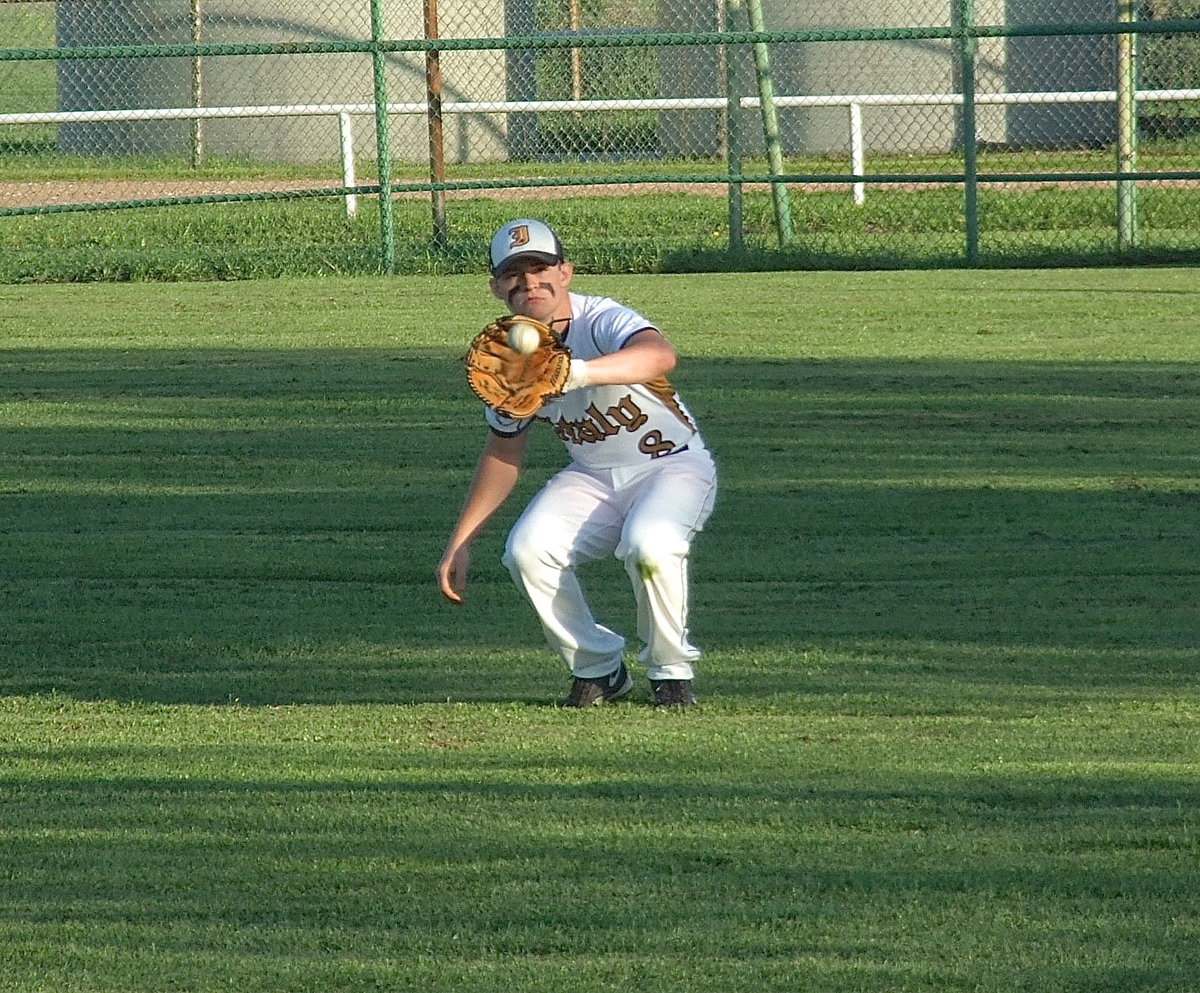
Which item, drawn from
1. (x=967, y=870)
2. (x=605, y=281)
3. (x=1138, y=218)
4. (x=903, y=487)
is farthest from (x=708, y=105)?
(x=967, y=870)

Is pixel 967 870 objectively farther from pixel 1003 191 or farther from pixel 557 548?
pixel 1003 191

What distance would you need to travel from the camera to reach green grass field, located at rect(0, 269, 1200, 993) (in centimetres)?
365

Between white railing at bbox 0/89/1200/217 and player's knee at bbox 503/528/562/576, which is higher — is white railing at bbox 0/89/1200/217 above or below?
above

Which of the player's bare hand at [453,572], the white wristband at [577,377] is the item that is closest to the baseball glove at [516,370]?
the white wristband at [577,377]

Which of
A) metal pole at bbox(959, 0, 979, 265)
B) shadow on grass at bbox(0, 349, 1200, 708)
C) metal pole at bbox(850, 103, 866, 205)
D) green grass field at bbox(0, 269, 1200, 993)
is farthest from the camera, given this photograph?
metal pole at bbox(850, 103, 866, 205)

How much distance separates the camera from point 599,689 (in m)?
5.45

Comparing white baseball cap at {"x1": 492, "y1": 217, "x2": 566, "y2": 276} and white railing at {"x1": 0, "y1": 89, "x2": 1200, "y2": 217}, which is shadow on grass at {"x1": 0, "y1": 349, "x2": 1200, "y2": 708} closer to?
white baseball cap at {"x1": 492, "y1": 217, "x2": 566, "y2": 276}

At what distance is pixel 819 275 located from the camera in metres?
14.9

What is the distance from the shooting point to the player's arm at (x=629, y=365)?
496 cm

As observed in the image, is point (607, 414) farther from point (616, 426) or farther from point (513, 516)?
point (513, 516)

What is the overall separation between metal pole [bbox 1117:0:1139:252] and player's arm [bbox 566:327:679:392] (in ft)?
32.8

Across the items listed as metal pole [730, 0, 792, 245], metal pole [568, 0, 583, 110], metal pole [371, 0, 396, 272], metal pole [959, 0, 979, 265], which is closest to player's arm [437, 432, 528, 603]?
metal pole [959, 0, 979, 265]

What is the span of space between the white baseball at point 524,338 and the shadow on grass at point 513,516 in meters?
1.00

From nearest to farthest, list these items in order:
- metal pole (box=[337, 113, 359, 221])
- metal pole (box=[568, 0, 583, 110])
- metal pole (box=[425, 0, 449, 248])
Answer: metal pole (box=[425, 0, 449, 248]) → metal pole (box=[337, 113, 359, 221]) → metal pole (box=[568, 0, 583, 110])
